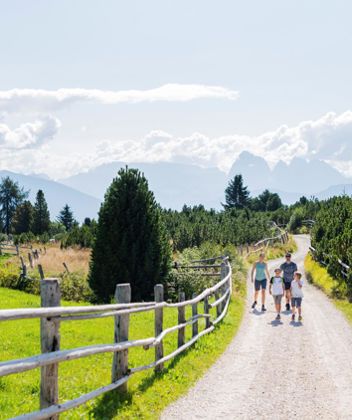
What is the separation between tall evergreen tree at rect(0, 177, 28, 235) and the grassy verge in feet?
284

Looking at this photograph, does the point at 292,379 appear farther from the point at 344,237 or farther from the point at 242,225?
the point at 242,225

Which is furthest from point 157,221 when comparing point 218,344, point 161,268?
point 218,344

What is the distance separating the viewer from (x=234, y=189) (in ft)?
362

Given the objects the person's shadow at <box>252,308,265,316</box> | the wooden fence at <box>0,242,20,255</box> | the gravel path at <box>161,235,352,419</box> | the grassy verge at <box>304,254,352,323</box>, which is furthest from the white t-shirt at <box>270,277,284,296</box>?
the wooden fence at <box>0,242,20,255</box>

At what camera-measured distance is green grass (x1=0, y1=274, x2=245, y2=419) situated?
780 cm

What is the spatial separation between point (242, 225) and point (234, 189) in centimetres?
5429

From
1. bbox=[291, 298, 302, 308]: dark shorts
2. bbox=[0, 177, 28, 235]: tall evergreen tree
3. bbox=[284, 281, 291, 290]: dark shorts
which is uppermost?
bbox=[0, 177, 28, 235]: tall evergreen tree

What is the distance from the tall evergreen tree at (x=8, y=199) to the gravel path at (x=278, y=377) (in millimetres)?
101098

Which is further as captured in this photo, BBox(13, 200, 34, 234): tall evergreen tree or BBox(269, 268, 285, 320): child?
BBox(13, 200, 34, 234): tall evergreen tree

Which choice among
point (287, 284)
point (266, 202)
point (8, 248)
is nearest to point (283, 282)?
point (287, 284)

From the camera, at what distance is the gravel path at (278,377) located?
829 cm

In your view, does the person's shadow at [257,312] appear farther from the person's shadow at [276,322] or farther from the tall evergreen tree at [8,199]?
the tall evergreen tree at [8,199]

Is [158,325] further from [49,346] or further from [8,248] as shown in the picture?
[8,248]

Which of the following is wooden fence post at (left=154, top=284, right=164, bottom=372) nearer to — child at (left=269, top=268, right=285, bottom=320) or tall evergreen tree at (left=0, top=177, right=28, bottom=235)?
child at (left=269, top=268, right=285, bottom=320)
